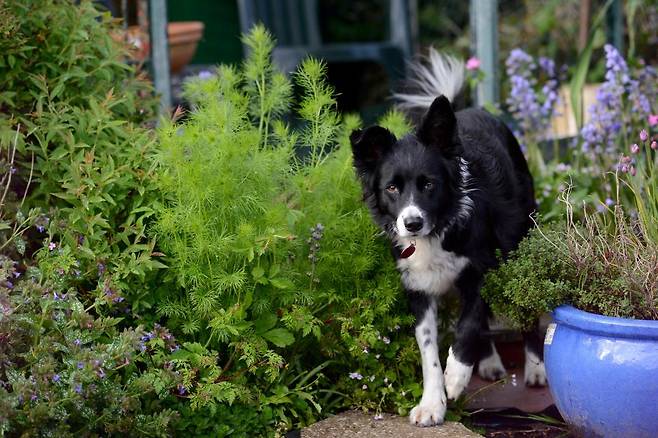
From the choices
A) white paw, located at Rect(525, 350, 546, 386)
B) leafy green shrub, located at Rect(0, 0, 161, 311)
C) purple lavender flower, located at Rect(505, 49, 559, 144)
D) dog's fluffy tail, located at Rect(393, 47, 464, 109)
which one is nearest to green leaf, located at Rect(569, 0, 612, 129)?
purple lavender flower, located at Rect(505, 49, 559, 144)

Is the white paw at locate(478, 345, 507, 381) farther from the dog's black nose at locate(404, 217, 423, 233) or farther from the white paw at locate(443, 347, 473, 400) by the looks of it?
the dog's black nose at locate(404, 217, 423, 233)

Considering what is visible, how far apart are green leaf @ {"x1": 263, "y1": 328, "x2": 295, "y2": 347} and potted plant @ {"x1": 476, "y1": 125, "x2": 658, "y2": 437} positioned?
74 cm

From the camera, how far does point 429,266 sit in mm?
3379

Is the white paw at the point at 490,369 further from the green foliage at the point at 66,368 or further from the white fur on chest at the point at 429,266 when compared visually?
the green foliage at the point at 66,368

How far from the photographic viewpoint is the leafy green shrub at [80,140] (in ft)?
10.3

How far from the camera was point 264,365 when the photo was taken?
10.4ft

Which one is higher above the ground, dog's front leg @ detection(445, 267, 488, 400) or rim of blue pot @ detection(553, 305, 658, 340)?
rim of blue pot @ detection(553, 305, 658, 340)

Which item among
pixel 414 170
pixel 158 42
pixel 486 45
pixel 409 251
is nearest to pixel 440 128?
pixel 414 170

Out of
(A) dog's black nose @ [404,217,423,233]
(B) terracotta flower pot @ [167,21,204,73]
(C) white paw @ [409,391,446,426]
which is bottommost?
(C) white paw @ [409,391,446,426]

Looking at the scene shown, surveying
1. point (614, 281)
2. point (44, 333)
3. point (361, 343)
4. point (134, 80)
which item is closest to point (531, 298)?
point (614, 281)

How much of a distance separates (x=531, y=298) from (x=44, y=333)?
1.59 meters

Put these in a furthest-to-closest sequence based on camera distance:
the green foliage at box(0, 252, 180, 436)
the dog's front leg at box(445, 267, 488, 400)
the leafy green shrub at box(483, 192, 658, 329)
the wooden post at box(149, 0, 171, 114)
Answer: the wooden post at box(149, 0, 171, 114) → the dog's front leg at box(445, 267, 488, 400) → the leafy green shrub at box(483, 192, 658, 329) → the green foliage at box(0, 252, 180, 436)

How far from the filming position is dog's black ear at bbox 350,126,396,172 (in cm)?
324

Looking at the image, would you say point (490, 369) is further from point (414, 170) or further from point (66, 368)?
point (66, 368)
